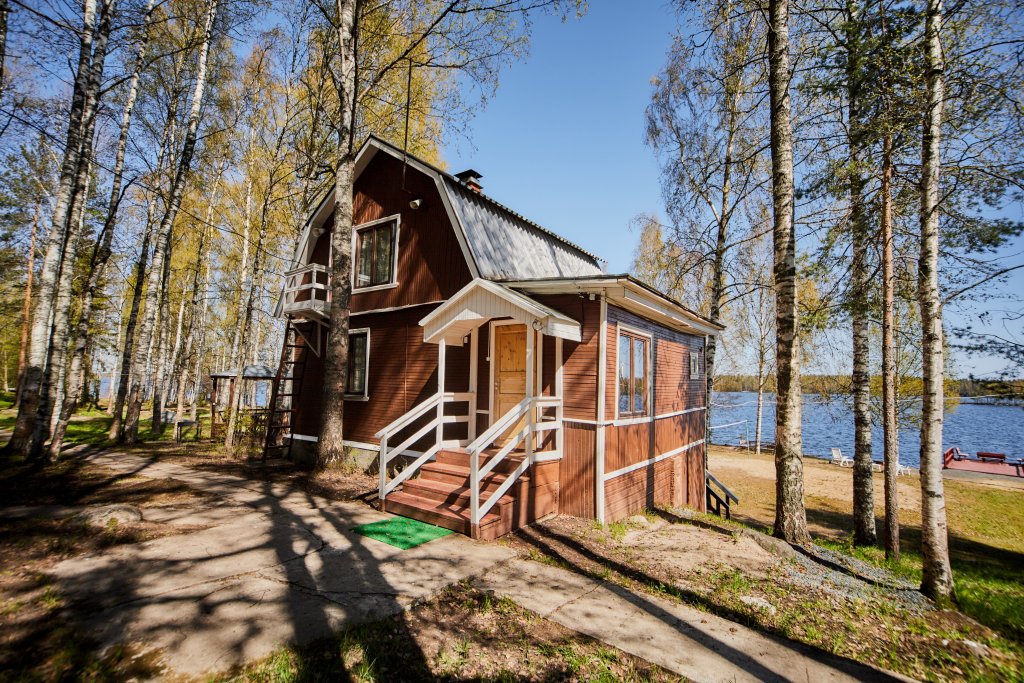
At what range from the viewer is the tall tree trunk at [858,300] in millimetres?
6949

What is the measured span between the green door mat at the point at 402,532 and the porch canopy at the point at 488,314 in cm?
317

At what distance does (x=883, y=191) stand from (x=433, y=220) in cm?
852

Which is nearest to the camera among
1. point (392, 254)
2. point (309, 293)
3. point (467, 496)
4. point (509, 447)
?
point (509, 447)

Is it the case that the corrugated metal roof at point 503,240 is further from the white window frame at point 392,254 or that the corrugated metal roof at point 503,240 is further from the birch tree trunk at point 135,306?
the birch tree trunk at point 135,306

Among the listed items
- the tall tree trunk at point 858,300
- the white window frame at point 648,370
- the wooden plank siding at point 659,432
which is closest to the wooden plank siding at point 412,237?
the white window frame at point 648,370

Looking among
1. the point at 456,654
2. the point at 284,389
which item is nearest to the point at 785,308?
the point at 456,654

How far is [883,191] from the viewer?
24.2 ft

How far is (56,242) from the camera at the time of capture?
8727mm

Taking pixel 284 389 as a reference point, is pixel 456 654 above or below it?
below

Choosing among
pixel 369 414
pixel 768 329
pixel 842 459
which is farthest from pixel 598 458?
pixel 842 459

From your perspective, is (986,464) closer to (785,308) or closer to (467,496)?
(785,308)

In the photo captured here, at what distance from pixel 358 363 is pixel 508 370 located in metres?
→ 4.80

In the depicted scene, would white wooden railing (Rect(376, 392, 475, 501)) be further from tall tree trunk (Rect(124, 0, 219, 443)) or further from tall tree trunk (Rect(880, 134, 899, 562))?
tall tree trunk (Rect(124, 0, 219, 443))

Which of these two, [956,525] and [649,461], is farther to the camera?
[956,525]
